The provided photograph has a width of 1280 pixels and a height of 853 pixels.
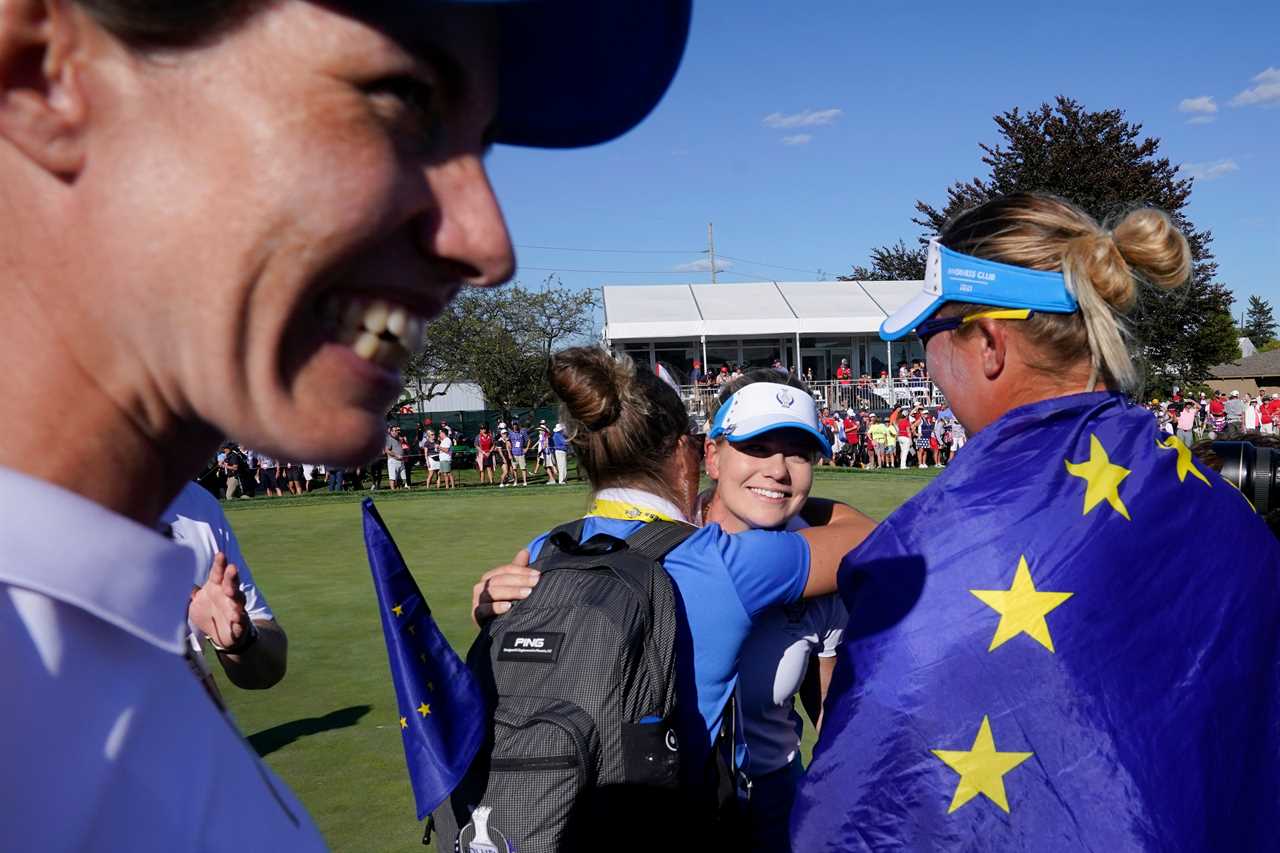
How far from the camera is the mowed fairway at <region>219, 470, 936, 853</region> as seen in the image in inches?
198

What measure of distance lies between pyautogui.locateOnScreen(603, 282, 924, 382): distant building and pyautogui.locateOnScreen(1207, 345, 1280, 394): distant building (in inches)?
1470

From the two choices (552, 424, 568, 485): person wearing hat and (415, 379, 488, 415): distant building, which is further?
(415, 379, 488, 415): distant building

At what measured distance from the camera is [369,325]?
863 millimetres

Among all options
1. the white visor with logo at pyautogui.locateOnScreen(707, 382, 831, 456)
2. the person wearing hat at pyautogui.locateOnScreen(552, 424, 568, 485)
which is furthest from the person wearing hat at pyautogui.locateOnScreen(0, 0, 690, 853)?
the person wearing hat at pyautogui.locateOnScreen(552, 424, 568, 485)

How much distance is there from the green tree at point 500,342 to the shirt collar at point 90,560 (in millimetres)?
34219

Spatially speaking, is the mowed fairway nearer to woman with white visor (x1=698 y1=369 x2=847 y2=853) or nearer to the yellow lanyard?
woman with white visor (x1=698 y1=369 x2=847 y2=853)

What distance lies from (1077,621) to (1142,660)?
166 mm

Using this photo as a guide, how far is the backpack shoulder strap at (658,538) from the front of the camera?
8.59 ft

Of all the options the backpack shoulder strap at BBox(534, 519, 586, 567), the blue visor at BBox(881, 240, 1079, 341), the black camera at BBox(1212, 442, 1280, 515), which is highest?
the blue visor at BBox(881, 240, 1079, 341)

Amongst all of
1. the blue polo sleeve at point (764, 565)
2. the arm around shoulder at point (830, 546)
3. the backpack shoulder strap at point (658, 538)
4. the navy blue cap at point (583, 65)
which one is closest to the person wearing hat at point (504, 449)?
the arm around shoulder at point (830, 546)

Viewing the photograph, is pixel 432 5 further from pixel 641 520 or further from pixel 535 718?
pixel 641 520

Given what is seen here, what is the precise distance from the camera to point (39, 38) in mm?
730

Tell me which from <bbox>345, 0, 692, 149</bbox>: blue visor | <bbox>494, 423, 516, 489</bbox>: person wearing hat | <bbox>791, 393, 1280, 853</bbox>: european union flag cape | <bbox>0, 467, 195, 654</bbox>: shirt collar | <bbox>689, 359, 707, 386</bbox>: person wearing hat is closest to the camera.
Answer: <bbox>0, 467, 195, 654</bbox>: shirt collar

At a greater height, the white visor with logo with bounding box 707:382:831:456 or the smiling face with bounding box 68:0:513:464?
the smiling face with bounding box 68:0:513:464
